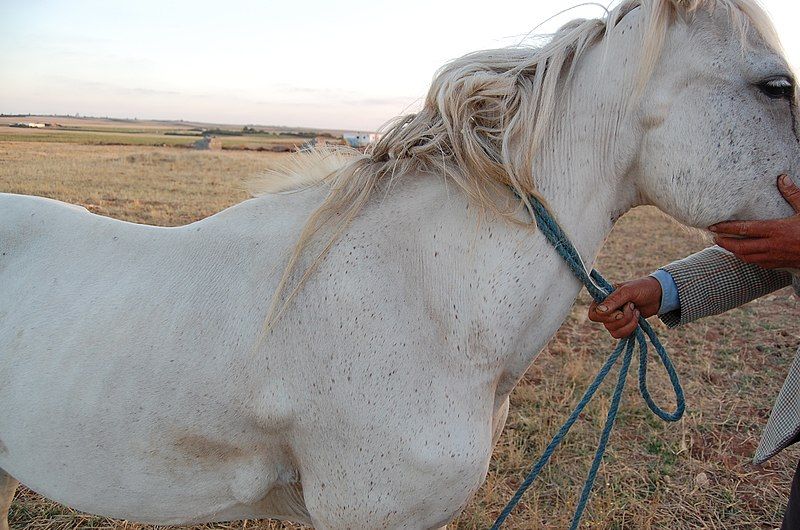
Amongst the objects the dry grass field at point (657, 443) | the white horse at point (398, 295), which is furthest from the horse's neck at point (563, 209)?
the dry grass field at point (657, 443)

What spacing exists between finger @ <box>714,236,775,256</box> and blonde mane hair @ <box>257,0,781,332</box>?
0.48 meters

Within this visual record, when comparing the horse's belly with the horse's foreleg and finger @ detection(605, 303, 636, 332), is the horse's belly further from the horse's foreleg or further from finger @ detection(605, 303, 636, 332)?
finger @ detection(605, 303, 636, 332)

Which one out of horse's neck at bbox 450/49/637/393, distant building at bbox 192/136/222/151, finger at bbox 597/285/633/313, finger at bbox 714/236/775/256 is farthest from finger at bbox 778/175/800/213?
distant building at bbox 192/136/222/151

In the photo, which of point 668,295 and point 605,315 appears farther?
point 668,295

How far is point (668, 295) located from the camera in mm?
1856

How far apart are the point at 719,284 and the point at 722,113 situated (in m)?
0.77

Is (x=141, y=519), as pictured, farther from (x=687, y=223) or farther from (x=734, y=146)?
(x=734, y=146)

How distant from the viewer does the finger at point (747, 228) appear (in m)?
1.33

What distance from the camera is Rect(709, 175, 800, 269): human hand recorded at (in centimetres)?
130

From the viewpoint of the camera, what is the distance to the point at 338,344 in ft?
4.82

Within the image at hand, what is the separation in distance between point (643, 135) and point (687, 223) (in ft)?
0.87

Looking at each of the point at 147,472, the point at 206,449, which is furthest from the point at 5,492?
the point at 206,449

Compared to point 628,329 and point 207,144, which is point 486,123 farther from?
point 207,144

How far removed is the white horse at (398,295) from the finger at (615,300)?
0.63ft
